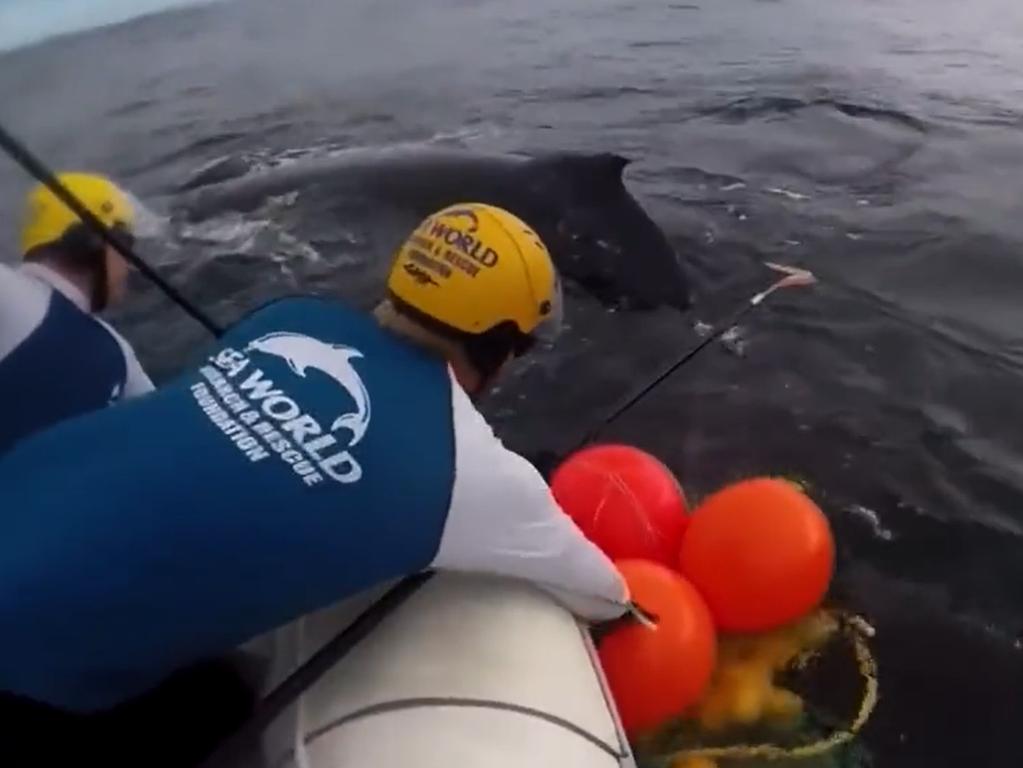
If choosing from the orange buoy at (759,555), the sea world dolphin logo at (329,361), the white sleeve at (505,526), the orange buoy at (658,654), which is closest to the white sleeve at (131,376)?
the sea world dolphin logo at (329,361)

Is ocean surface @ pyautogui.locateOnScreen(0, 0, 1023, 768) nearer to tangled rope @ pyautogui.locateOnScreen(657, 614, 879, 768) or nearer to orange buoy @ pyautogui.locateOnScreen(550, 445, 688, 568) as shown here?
tangled rope @ pyautogui.locateOnScreen(657, 614, 879, 768)

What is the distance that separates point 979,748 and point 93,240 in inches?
119

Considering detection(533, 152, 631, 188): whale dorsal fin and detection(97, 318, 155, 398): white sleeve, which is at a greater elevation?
detection(97, 318, 155, 398): white sleeve

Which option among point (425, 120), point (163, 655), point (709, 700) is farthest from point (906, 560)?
point (425, 120)

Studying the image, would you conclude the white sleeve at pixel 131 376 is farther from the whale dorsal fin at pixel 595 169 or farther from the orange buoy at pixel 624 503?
the whale dorsal fin at pixel 595 169

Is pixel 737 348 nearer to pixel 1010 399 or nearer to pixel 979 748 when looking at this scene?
pixel 1010 399

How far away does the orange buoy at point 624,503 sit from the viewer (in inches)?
157

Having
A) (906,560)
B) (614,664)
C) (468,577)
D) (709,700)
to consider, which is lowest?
(906,560)

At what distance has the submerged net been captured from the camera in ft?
12.1

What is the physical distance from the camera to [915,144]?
9.57 m

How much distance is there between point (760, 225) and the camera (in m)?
7.82

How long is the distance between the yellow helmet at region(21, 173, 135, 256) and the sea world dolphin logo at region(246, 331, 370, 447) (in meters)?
1.14

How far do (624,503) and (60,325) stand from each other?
1725 millimetres

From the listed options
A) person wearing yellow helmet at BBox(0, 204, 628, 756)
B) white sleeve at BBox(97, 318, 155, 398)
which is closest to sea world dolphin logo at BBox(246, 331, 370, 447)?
person wearing yellow helmet at BBox(0, 204, 628, 756)
